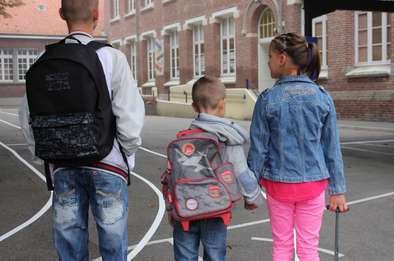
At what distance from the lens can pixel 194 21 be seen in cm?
3178

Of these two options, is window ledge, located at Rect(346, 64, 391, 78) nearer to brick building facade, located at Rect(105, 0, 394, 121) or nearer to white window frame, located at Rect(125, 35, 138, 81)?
brick building facade, located at Rect(105, 0, 394, 121)

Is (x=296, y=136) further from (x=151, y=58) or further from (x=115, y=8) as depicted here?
(x=115, y=8)

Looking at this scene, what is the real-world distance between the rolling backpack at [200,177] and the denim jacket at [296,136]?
0.87 ft

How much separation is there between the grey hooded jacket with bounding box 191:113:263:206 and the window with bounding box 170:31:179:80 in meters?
32.0

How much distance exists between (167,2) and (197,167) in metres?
32.7

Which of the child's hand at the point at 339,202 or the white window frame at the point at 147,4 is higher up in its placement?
the white window frame at the point at 147,4

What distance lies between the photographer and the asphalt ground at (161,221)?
5.11m

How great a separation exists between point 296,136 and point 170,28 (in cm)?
3201

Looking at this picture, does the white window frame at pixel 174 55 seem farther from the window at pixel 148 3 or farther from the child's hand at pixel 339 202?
the child's hand at pixel 339 202

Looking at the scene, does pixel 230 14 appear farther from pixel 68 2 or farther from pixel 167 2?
pixel 68 2

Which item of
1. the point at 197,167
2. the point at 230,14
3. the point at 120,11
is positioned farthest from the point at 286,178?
the point at 120,11

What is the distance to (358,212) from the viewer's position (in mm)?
6676

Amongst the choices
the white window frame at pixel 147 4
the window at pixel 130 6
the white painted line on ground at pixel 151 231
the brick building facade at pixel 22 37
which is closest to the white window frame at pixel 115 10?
the window at pixel 130 6

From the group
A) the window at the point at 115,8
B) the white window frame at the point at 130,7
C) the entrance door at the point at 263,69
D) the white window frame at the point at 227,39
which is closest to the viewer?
the entrance door at the point at 263,69
